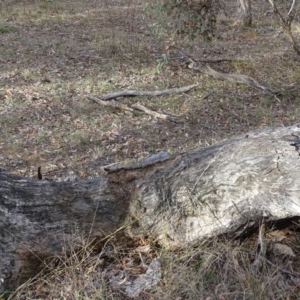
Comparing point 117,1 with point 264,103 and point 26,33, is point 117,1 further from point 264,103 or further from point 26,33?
point 264,103

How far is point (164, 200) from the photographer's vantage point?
3297 mm

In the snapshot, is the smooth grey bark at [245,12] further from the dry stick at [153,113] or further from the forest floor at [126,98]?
the dry stick at [153,113]

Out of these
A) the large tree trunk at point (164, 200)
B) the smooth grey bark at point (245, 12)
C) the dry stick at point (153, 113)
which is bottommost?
the smooth grey bark at point (245, 12)

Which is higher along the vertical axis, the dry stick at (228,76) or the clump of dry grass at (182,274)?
the clump of dry grass at (182,274)

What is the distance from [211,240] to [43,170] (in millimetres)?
3362

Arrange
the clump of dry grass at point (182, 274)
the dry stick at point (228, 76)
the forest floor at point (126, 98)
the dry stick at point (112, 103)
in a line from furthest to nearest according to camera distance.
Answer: the dry stick at point (228, 76)
the dry stick at point (112, 103)
the forest floor at point (126, 98)
the clump of dry grass at point (182, 274)

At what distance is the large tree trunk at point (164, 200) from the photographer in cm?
306

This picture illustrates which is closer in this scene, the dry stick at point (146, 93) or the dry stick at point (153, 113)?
the dry stick at point (153, 113)

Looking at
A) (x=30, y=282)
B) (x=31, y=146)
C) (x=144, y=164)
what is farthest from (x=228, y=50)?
(x=30, y=282)

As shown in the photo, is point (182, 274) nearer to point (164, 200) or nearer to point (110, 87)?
point (164, 200)

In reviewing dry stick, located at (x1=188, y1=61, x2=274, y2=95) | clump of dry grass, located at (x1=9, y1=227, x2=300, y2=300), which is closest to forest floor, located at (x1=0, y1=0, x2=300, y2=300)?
clump of dry grass, located at (x1=9, y1=227, x2=300, y2=300)

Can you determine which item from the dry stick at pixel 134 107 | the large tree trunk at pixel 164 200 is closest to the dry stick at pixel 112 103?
the dry stick at pixel 134 107

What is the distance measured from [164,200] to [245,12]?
1091 cm

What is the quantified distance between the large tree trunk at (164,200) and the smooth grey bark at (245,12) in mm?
10477
